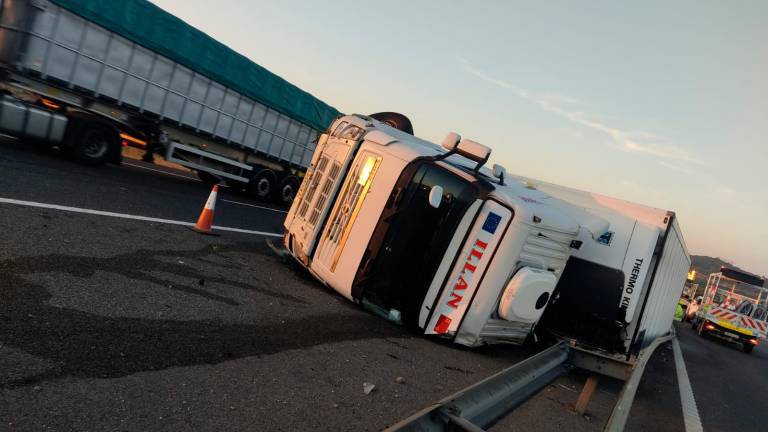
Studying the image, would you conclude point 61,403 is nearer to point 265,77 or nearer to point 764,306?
point 265,77

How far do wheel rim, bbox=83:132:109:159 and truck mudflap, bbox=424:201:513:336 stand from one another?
8.87 meters

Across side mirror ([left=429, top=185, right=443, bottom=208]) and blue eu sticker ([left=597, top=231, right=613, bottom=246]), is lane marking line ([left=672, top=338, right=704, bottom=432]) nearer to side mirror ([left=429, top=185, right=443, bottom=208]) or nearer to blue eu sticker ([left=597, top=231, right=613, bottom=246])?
blue eu sticker ([left=597, top=231, right=613, bottom=246])

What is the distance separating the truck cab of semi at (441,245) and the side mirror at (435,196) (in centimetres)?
1

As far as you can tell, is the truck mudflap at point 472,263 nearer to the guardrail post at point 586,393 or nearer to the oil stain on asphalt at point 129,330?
the oil stain on asphalt at point 129,330

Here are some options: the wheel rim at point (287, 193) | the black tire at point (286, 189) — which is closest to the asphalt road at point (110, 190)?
the black tire at point (286, 189)

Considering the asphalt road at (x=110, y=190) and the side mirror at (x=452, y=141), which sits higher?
the side mirror at (x=452, y=141)

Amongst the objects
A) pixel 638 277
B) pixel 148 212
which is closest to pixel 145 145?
pixel 148 212

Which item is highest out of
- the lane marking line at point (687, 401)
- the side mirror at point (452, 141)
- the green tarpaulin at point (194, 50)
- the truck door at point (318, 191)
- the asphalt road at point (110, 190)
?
the green tarpaulin at point (194, 50)

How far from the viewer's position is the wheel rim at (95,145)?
11.0 metres

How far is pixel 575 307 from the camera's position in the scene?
25.9ft

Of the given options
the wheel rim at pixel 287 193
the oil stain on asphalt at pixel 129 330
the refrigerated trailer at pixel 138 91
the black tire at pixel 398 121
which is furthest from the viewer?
the wheel rim at pixel 287 193

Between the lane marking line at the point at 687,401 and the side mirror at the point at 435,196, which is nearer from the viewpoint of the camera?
the side mirror at the point at 435,196

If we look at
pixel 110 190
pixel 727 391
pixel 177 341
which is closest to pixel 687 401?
pixel 727 391

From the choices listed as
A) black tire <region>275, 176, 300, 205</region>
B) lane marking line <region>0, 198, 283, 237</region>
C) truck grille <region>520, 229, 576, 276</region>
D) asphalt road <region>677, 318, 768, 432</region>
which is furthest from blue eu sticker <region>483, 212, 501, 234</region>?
black tire <region>275, 176, 300, 205</region>
